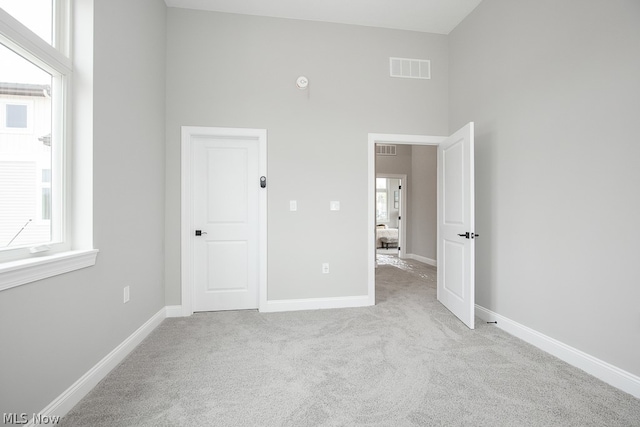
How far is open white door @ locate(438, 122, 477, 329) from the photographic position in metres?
2.53

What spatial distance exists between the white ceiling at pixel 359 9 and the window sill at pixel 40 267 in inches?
110

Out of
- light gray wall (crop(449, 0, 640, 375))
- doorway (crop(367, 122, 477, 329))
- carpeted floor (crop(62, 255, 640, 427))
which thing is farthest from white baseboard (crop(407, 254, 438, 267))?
carpeted floor (crop(62, 255, 640, 427))

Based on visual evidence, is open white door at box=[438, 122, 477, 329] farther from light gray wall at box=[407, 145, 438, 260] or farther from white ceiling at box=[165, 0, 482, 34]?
light gray wall at box=[407, 145, 438, 260]

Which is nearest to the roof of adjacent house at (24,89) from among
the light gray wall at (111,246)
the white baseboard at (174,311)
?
the light gray wall at (111,246)

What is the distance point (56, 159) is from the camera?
5.36ft

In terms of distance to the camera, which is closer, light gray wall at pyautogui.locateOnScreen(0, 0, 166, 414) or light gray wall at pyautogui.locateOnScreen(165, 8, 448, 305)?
light gray wall at pyautogui.locateOnScreen(0, 0, 166, 414)

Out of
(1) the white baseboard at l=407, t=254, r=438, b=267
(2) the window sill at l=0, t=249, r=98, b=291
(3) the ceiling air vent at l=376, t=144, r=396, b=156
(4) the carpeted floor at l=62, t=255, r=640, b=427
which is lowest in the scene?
(4) the carpeted floor at l=62, t=255, r=640, b=427

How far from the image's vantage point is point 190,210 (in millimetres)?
2920

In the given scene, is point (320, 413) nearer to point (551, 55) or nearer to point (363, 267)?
A: point (363, 267)

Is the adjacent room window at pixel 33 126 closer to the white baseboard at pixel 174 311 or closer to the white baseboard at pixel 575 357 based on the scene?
the white baseboard at pixel 174 311

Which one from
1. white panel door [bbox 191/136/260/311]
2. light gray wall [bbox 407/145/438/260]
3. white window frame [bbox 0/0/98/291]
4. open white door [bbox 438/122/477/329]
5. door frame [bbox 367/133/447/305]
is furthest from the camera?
light gray wall [bbox 407/145/438/260]

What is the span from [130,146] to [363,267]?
261 centimetres

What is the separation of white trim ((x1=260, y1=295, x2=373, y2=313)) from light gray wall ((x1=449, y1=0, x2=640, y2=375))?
4.32ft

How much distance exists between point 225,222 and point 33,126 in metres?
1.74
